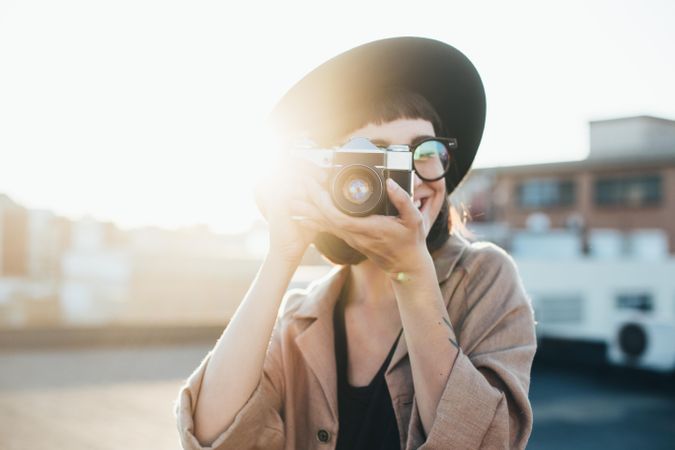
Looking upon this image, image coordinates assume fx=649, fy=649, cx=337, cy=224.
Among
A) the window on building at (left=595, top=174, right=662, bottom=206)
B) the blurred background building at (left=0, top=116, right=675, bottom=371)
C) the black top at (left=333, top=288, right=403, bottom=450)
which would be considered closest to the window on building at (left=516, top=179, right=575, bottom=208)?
the window on building at (left=595, top=174, right=662, bottom=206)

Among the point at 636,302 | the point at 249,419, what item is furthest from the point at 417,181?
the point at 636,302

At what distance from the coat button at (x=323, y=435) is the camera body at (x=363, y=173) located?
18.6 inches

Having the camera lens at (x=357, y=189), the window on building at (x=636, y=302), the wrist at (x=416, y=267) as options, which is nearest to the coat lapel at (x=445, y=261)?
the wrist at (x=416, y=267)

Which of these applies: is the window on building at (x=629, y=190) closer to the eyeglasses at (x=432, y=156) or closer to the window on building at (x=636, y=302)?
the window on building at (x=636, y=302)

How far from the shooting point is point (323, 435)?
137 cm

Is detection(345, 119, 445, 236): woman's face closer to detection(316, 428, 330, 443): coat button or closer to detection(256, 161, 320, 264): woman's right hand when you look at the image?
detection(256, 161, 320, 264): woman's right hand

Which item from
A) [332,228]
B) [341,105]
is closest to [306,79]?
[341,105]

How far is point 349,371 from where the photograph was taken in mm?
1470

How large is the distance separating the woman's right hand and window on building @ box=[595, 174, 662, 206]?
86.1ft

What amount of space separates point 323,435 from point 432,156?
64 centimetres

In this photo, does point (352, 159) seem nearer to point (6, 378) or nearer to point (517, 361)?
point (517, 361)

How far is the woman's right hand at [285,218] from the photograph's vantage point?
1.40 metres

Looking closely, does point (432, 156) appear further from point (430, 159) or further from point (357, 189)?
point (357, 189)

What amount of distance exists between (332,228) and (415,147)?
26 cm
